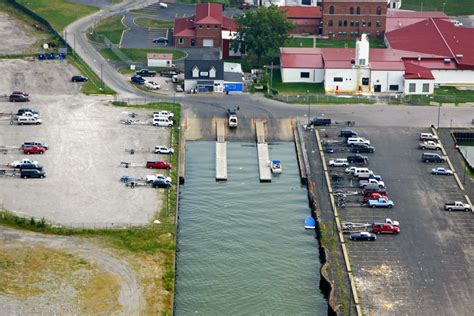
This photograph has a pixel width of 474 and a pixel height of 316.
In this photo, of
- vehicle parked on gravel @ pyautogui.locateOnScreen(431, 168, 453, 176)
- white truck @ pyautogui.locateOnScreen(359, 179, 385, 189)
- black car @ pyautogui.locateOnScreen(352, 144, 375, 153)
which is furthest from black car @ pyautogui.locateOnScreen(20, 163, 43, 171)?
vehicle parked on gravel @ pyautogui.locateOnScreen(431, 168, 453, 176)

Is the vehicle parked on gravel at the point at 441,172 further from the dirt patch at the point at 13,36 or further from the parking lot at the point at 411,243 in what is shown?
the dirt patch at the point at 13,36

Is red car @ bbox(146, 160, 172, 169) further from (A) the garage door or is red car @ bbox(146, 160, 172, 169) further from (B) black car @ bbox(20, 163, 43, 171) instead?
(A) the garage door

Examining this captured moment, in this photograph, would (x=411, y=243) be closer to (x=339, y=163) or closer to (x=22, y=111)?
(x=339, y=163)

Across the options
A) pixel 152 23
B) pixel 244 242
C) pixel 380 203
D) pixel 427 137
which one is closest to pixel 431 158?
pixel 427 137

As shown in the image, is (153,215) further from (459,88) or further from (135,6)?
(135,6)

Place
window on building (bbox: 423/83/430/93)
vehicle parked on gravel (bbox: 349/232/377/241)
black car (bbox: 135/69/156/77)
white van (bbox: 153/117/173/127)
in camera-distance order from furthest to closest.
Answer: black car (bbox: 135/69/156/77) < window on building (bbox: 423/83/430/93) < white van (bbox: 153/117/173/127) < vehicle parked on gravel (bbox: 349/232/377/241)

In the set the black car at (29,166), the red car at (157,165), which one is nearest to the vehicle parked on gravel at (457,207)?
the red car at (157,165)

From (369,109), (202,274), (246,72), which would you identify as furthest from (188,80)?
(202,274)
